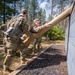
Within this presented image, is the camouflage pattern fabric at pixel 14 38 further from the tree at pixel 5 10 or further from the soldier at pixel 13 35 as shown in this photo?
the tree at pixel 5 10

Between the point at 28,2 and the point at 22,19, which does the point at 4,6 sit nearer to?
the point at 22,19

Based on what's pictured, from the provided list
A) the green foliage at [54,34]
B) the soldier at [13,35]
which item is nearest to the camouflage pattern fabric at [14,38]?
the soldier at [13,35]

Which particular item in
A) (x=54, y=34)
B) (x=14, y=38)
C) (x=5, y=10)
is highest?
(x=5, y=10)

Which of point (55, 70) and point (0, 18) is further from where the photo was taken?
point (0, 18)

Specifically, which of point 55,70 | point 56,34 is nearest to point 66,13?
point 55,70

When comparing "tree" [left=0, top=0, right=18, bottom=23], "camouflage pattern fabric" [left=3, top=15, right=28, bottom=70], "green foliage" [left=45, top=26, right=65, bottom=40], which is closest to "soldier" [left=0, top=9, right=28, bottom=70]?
"camouflage pattern fabric" [left=3, top=15, right=28, bottom=70]

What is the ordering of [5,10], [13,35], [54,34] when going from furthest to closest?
[54,34] → [5,10] → [13,35]

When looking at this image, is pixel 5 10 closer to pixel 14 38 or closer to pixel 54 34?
pixel 54 34

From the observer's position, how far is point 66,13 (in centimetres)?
629

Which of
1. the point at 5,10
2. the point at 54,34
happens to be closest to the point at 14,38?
the point at 5,10

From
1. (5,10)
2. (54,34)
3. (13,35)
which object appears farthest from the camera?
(54,34)

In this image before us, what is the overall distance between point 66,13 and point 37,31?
1227 millimetres

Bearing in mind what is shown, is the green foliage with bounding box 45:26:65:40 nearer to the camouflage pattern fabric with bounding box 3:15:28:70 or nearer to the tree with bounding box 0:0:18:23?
the tree with bounding box 0:0:18:23

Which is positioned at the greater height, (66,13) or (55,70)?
(66,13)
